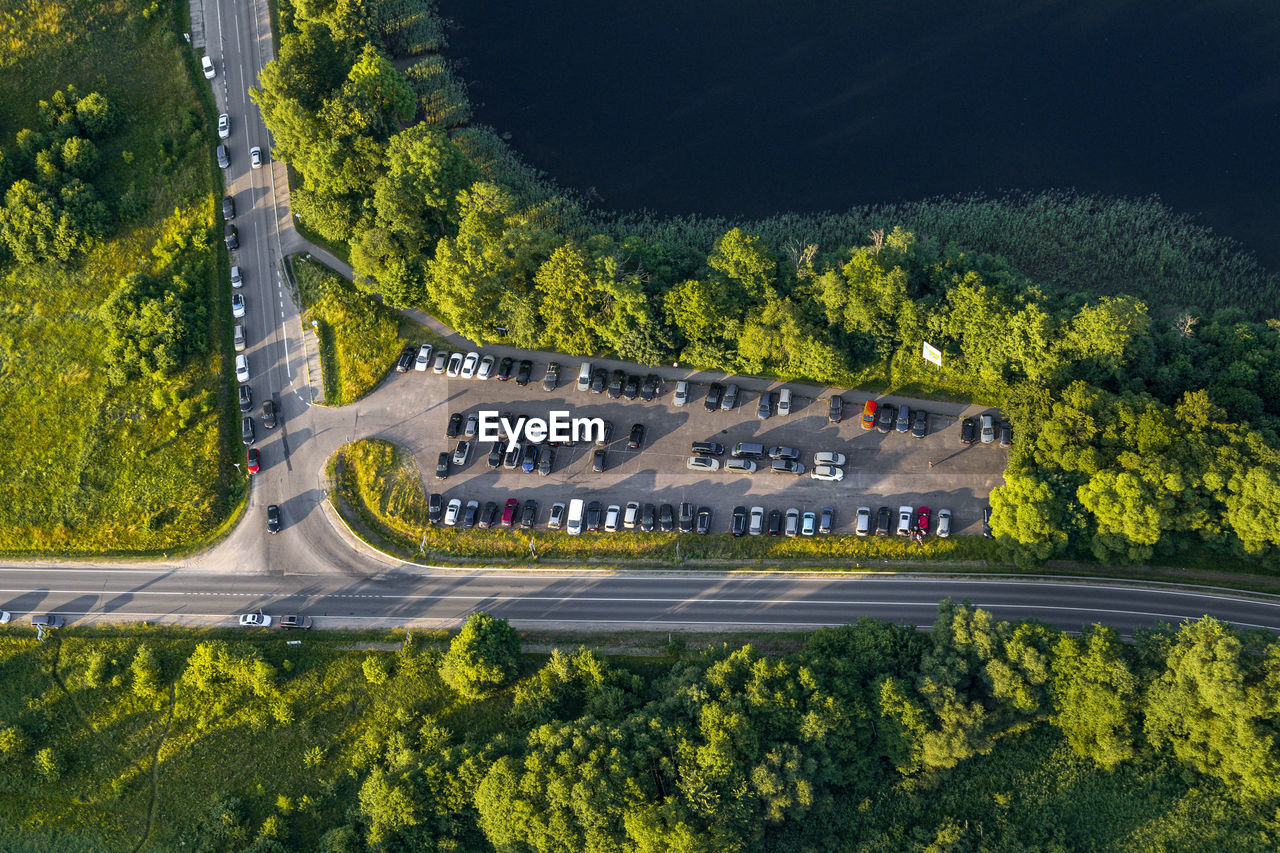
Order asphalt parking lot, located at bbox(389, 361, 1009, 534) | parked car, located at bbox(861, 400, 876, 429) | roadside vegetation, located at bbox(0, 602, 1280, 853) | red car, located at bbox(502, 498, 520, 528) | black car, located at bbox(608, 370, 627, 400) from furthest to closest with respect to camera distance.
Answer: black car, located at bbox(608, 370, 627, 400), parked car, located at bbox(861, 400, 876, 429), asphalt parking lot, located at bbox(389, 361, 1009, 534), red car, located at bbox(502, 498, 520, 528), roadside vegetation, located at bbox(0, 602, 1280, 853)

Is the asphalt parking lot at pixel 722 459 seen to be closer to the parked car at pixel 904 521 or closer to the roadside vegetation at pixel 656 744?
the parked car at pixel 904 521

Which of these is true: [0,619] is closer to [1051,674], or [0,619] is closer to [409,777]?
[409,777]

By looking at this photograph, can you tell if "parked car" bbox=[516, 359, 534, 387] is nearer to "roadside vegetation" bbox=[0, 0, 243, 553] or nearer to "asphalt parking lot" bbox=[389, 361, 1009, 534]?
"asphalt parking lot" bbox=[389, 361, 1009, 534]

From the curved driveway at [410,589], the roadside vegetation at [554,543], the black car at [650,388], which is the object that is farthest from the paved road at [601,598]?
the black car at [650,388]

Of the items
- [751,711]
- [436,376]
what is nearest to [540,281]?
[436,376]

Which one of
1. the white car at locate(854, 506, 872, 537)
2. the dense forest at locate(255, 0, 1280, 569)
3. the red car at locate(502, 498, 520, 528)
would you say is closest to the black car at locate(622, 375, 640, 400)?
the dense forest at locate(255, 0, 1280, 569)

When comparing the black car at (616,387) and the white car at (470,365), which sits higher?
the white car at (470,365)
